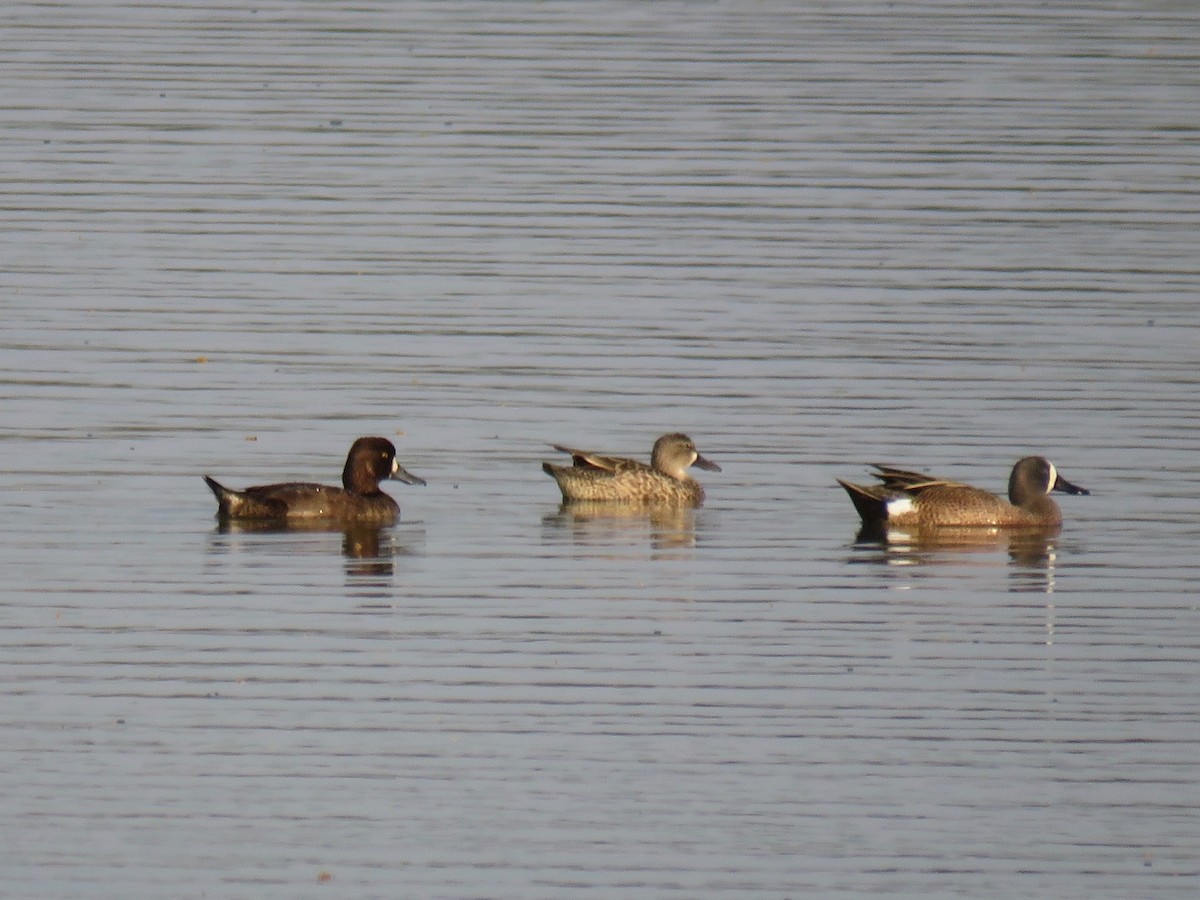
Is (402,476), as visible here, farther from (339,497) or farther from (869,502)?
(869,502)

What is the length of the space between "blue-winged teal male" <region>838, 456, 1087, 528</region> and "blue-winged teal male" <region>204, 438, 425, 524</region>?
8.25 feet

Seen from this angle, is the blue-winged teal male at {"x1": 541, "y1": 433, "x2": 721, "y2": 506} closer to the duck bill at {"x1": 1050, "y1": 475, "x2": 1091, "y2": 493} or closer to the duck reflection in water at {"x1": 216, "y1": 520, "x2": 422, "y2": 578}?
the duck reflection in water at {"x1": 216, "y1": 520, "x2": 422, "y2": 578}

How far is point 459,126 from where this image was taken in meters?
25.3

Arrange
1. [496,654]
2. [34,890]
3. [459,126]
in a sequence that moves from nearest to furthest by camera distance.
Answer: [34,890], [496,654], [459,126]

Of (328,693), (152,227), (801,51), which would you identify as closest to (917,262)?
(152,227)

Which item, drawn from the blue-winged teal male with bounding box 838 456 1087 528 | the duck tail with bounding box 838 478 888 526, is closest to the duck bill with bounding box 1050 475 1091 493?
the blue-winged teal male with bounding box 838 456 1087 528

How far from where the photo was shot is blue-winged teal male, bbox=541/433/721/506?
1452cm

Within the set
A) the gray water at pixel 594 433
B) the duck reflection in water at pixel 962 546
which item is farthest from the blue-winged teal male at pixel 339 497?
the duck reflection in water at pixel 962 546

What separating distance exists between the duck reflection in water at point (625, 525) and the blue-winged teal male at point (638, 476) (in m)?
0.06

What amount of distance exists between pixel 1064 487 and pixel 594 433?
3.04 metres

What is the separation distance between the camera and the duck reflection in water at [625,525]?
1363cm

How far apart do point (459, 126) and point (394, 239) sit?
4.55 m

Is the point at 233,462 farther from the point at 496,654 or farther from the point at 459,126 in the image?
the point at 459,126

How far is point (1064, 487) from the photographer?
14289 millimetres
